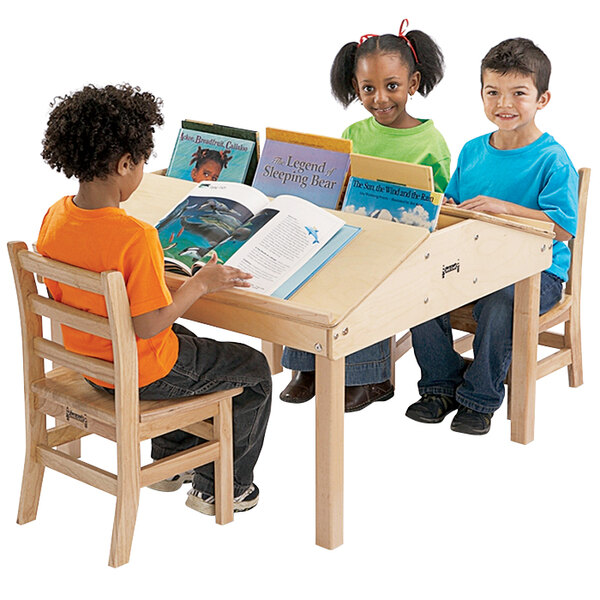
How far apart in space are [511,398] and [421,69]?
1.28 meters

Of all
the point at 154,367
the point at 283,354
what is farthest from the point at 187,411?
the point at 283,354

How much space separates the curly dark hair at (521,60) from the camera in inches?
183

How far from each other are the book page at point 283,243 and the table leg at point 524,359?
0.90m

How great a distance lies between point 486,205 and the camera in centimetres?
445

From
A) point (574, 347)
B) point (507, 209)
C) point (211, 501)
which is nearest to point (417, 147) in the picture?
point (507, 209)

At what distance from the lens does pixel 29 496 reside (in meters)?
4.05

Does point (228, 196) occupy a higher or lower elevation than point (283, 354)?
higher

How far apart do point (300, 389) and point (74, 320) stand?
162 centimetres

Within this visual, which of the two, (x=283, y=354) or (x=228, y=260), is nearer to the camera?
(x=228, y=260)

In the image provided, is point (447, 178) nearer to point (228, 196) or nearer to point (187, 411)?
point (228, 196)

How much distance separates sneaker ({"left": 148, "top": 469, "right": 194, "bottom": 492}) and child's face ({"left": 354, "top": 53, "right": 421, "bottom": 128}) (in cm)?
153

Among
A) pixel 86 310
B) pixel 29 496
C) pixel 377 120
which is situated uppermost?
pixel 377 120

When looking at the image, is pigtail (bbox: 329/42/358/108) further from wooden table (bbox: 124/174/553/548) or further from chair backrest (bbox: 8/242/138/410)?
chair backrest (bbox: 8/242/138/410)

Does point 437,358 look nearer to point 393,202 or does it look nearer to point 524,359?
point 524,359
